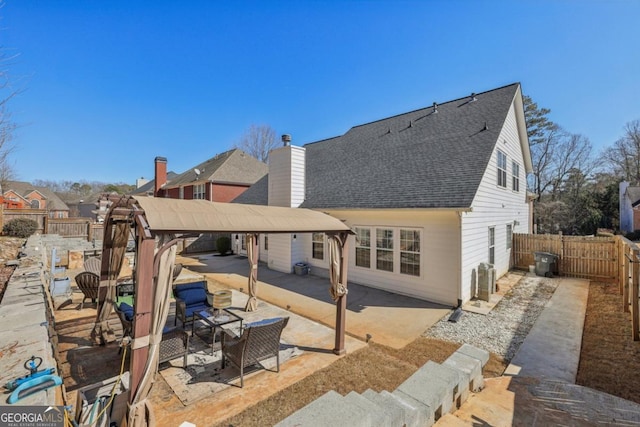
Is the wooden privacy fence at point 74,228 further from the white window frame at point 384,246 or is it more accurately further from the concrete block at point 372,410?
the concrete block at point 372,410

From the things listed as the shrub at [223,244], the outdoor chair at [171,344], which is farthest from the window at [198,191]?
the outdoor chair at [171,344]

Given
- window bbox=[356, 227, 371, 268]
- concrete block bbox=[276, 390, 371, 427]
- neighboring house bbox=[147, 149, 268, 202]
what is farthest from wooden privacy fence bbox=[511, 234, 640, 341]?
neighboring house bbox=[147, 149, 268, 202]

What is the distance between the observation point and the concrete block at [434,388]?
10.1 feet

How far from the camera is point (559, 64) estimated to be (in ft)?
42.0

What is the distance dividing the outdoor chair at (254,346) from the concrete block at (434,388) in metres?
2.32

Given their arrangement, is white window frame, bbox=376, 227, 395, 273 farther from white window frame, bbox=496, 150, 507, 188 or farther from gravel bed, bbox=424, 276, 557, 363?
white window frame, bbox=496, 150, 507, 188

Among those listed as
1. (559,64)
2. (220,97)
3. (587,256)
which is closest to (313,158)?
(220,97)

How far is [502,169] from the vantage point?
1152 cm

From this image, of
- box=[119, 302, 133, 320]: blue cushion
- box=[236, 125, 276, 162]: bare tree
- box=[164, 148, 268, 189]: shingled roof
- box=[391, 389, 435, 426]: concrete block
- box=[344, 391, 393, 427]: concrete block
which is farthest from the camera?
box=[236, 125, 276, 162]: bare tree

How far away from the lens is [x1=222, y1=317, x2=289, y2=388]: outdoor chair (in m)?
4.43

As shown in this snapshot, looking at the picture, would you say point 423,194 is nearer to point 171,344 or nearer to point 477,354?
point 477,354

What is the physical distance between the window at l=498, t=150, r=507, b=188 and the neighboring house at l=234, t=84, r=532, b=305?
0.04 meters

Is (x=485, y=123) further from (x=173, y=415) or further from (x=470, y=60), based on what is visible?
(x=173, y=415)

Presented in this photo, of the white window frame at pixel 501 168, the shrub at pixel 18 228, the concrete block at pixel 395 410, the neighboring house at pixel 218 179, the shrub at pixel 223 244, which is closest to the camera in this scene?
the concrete block at pixel 395 410
